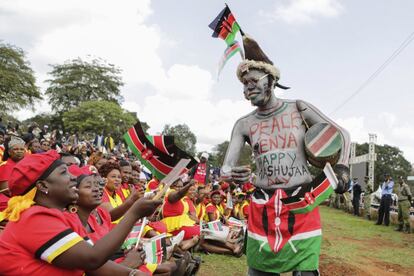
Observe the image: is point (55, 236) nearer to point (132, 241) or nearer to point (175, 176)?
point (175, 176)

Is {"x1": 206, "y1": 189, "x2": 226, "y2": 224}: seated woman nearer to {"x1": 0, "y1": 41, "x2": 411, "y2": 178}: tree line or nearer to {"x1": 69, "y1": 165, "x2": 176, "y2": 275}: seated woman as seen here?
{"x1": 69, "y1": 165, "x2": 176, "y2": 275}: seated woman

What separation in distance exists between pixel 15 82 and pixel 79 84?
16.3 metres

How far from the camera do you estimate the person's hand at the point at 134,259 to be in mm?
2912

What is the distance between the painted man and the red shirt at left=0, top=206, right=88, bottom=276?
63.6 inches

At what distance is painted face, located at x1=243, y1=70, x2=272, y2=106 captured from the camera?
3.46m

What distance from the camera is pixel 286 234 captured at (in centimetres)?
321

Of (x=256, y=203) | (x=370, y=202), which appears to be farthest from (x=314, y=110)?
(x=370, y=202)

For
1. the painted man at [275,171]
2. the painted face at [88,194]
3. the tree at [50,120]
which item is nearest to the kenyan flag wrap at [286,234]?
the painted man at [275,171]

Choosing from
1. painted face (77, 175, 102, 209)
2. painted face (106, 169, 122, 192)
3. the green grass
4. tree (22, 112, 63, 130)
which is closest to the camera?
painted face (77, 175, 102, 209)

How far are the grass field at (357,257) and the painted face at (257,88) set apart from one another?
3345 millimetres

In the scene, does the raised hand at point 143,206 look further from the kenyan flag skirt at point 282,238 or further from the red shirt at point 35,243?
the kenyan flag skirt at point 282,238

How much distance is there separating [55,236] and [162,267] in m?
1.99

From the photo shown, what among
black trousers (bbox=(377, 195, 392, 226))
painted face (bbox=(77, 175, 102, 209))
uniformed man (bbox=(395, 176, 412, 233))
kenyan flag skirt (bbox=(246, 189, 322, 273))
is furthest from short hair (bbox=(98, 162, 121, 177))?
black trousers (bbox=(377, 195, 392, 226))

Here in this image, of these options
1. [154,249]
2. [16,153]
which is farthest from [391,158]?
[154,249]
